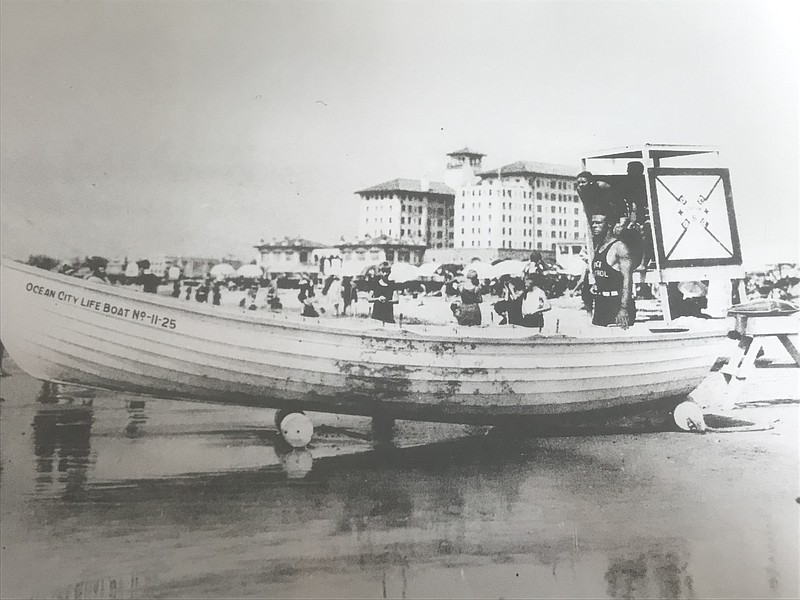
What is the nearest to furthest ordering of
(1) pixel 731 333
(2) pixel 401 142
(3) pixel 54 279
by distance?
1. (3) pixel 54 279
2. (2) pixel 401 142
3. (1) pixel 731 333

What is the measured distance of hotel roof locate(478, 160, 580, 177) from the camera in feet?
7.66

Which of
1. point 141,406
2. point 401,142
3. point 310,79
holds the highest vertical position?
point 310,79

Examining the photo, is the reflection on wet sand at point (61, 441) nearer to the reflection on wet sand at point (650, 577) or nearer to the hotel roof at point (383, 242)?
the hotel roof at point (383, 242)

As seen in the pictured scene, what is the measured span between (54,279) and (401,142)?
129 cm

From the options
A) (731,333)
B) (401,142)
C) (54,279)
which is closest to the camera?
(54,279)

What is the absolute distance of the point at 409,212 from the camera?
226 centimetres

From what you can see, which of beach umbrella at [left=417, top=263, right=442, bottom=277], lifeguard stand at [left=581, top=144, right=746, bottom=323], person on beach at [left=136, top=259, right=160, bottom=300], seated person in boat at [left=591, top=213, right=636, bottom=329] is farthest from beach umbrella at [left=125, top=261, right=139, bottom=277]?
lifeguard stand at [left=581, top=144, right=746, bottom=323]

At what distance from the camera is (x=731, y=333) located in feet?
8.00

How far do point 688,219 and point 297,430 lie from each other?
65.7 inches

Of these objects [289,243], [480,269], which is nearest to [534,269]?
[480,269]

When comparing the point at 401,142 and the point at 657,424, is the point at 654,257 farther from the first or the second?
the point at 401,142

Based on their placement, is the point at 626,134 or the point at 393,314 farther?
the point at 626,134

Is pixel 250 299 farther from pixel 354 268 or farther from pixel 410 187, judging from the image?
pixel 410 187

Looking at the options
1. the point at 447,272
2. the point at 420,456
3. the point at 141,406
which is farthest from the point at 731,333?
the point at 141,406
